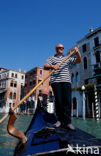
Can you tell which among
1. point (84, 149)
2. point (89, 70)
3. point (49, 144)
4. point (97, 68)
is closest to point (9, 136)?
point (49, 144)

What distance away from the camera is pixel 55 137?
4.37ft

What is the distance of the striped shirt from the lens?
198 centimetres

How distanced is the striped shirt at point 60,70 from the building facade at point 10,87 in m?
24.9

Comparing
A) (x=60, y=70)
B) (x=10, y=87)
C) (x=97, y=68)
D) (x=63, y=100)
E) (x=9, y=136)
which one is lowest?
(x=9, y=136)

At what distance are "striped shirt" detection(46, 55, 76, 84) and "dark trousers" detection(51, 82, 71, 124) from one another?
2.7 inches

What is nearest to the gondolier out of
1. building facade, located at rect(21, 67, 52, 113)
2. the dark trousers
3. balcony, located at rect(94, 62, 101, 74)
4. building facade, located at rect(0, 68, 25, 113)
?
the dark trousers

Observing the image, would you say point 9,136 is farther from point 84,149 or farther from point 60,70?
point 84,149

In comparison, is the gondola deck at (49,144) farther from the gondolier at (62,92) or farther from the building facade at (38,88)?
the building facade at (38,88)

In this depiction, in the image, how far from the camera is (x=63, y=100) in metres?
1.92

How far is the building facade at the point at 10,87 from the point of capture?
26.1 meters

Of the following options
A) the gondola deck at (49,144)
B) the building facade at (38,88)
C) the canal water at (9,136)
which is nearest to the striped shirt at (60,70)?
the gondola deck at (49,144)

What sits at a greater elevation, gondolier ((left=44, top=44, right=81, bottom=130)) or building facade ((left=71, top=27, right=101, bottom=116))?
building facade ((left=71, top=27, right=101, bottom=116))

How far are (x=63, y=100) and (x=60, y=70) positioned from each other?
40cm

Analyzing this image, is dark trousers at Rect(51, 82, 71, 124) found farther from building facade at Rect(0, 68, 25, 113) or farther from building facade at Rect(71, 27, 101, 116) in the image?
building facade at Rect(0, 68, 25, 113)
